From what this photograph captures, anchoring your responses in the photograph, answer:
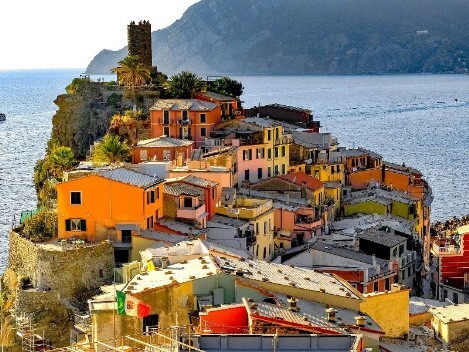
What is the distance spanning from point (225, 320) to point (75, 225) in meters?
21.8

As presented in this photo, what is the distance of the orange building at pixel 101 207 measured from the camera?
145ft

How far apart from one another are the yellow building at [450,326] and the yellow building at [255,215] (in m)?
16.2

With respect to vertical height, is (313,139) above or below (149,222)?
below

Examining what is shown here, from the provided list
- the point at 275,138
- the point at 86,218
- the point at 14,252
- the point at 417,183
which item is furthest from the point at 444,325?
the point at 417,183

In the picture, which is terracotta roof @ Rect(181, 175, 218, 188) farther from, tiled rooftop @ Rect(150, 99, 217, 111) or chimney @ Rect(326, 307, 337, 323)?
chimney @ Rect(326, 307, 337, 323)

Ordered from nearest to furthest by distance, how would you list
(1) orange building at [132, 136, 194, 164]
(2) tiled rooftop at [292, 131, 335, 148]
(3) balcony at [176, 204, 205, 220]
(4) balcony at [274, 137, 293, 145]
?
(3) balcony at [176, 204, 205, 220]
(1) orange building at [132, 136, 194, 164]
(4) balcony at [274, 137, 293, 145]
(2) tiled rooftop at [292, 131, 335, 148]

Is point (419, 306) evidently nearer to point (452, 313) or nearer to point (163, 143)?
point (452, 313)

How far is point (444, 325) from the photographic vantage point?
3406 cm

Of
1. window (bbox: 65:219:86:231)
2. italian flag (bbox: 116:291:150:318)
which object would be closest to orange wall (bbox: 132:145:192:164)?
window (bbox: 65:219:86:231)

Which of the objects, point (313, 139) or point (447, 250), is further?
point (313, 139)

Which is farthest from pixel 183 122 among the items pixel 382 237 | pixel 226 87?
pixel 382 237

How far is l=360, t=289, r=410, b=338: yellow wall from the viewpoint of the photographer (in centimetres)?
3147

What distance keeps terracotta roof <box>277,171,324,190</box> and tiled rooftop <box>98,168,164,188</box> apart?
1973cm

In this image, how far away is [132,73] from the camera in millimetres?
86625
